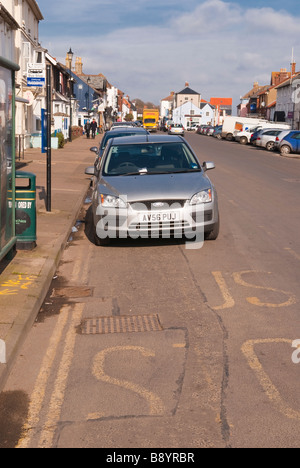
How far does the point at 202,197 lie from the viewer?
9086 mm

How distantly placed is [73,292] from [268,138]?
41.0m

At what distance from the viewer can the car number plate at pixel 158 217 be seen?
28.8ft

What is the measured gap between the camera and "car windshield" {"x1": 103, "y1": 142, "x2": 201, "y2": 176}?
10023 mm

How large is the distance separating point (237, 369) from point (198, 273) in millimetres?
3077

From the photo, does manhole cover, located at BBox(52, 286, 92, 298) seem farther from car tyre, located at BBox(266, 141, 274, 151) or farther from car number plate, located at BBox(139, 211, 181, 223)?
car tyre, located at BBox(266, 141, 274, 151)

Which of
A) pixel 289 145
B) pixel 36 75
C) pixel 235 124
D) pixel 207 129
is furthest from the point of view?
pixel 207 129

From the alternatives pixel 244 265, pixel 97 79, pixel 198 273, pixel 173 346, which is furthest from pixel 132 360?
pixel 97 79

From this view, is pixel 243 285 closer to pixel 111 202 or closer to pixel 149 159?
pixel 111 202

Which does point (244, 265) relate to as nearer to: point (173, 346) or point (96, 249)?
point (96, 249)

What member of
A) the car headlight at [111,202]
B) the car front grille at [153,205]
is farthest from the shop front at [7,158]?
the car front grille at [153,205]

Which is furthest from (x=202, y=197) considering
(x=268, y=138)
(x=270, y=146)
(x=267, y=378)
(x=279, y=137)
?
(x=268, y=138)

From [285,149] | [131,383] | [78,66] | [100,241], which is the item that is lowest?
[131,383]

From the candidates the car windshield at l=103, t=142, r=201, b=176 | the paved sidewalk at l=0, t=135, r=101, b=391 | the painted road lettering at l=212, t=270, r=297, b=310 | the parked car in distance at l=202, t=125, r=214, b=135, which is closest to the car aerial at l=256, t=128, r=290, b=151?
the paved sidewalk at l=0, t=135, r=101, b=391

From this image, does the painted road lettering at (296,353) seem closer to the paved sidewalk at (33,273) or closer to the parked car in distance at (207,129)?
the paved sidewalk at (33,273)
